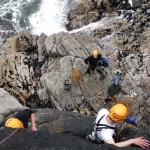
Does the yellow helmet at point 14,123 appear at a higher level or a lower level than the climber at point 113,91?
higher

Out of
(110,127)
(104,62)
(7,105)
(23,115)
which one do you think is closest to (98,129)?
(110,127)

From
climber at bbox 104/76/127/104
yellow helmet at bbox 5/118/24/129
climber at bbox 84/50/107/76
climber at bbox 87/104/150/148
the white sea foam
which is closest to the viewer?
climber at bbox 87/104/150/148

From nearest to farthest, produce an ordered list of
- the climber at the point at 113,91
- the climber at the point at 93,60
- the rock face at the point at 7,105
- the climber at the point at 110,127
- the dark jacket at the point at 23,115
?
the climber at the point at 110,127 → the dark jacket at the point at 23,115 → the rock face at the point at 7,105 → the climber at the point at 93,60 → the climber at the point at 113,91

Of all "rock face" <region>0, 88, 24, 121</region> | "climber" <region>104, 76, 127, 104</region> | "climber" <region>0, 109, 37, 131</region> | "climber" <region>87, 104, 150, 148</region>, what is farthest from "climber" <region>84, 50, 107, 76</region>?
"climber" <region>87, 104, 150, 148</region>

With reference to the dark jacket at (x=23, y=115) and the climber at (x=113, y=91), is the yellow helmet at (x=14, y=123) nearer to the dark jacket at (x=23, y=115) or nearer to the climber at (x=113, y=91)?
the dark jacket at (x=23, y=115)

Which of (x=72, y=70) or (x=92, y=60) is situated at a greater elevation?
(x=92, y=60)

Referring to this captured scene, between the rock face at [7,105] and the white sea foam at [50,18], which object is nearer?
the rock face at [7,105]

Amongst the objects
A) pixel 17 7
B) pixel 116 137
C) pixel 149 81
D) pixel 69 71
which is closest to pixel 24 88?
pixel 69 71

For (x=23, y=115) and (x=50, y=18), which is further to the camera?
(x=50, y=18)

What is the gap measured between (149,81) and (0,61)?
927cm

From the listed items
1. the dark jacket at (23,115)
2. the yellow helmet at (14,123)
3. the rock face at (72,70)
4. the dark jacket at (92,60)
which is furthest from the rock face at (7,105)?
the dark jacket at (92,60)

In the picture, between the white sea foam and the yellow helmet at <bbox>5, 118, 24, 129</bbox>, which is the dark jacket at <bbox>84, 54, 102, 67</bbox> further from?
the white sea foam

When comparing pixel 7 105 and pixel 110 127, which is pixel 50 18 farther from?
pixel 110 127

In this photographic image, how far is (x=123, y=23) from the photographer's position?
26.9 metres
